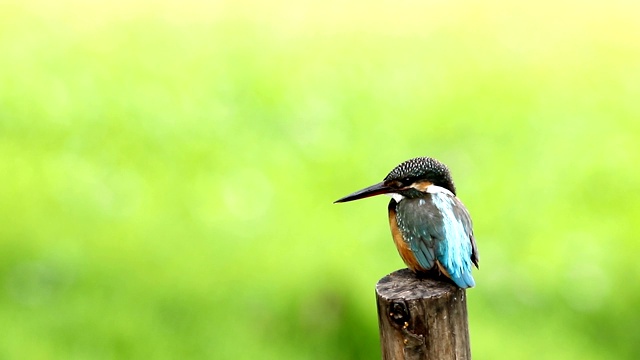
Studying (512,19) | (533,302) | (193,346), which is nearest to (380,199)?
(533,302)

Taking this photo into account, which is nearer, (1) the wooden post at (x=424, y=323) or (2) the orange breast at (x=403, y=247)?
(1) the wooden post at (x=424, y=323)

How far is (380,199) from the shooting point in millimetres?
6105

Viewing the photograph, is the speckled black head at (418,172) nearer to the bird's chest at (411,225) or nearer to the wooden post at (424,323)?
the bird's chest at (411,225)

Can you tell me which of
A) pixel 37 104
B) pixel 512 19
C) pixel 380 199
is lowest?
pixel 380 199

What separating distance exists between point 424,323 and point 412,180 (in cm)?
54

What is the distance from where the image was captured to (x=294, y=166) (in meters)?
6.15

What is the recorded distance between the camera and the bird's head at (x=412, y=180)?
317 cm

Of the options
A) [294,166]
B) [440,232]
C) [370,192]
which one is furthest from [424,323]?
[294,166]

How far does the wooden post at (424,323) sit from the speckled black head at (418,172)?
40 centimetres

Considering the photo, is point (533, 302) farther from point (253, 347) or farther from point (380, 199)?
point (253, 347)

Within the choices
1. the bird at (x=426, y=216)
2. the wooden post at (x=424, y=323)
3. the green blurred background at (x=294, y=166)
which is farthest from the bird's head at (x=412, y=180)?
the green blurred background at (x=294, y=166)

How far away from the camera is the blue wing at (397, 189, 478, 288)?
3.03m

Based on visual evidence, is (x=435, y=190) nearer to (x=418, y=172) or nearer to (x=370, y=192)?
(x=418, y=172)

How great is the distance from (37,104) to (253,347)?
8.03ft
